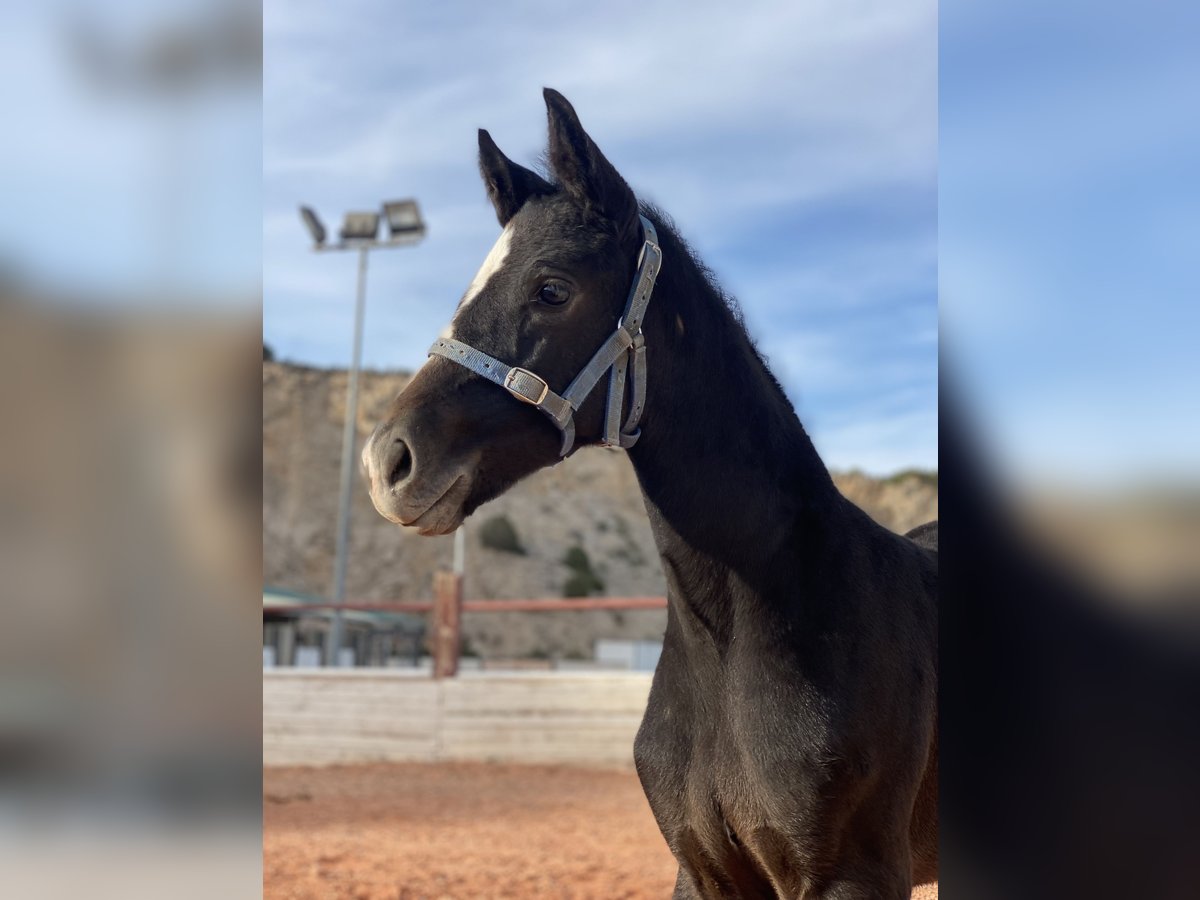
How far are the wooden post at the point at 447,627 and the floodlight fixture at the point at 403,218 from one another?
13.5 meters

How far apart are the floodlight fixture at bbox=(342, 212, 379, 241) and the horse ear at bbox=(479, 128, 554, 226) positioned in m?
22.5

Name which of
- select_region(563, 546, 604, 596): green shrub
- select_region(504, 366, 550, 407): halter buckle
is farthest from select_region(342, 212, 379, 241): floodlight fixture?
select_region(504, 366, 550, 407): halter buckle

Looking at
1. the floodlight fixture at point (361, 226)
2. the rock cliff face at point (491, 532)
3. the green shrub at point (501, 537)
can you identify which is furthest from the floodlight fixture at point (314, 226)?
the green shrub at point (501, 537)

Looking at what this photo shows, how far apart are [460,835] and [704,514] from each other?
5.69m

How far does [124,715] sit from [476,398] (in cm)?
128

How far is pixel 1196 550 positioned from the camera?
0.55 meters

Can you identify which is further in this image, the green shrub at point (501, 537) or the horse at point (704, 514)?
the green shrub at point (501, 537)

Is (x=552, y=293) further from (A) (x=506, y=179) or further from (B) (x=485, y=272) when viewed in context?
(A) (x=506, y=179)

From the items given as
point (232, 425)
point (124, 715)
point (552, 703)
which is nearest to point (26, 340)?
point (232, 425)

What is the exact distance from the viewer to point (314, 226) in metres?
24.3

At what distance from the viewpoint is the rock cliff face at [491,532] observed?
32594mm

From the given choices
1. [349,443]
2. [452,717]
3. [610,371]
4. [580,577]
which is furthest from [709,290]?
[580,577]

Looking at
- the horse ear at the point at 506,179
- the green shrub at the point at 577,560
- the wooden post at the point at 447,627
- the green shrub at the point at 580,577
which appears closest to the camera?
the horse ear at the point at 506,179

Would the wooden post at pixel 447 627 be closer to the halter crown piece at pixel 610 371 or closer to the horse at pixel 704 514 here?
the horse at pixel 704 514
